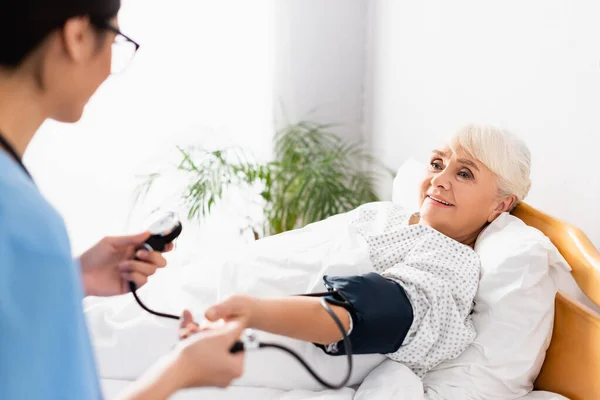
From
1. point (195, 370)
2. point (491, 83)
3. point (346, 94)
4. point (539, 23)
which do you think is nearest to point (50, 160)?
point (346, 94)

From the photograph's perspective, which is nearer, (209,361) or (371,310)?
(209,361)

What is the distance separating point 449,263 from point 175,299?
66 cm

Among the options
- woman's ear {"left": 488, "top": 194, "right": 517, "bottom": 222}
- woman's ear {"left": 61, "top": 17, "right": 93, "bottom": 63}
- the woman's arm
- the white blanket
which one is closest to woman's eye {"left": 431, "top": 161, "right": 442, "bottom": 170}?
woman's ear {"left": 488, "top": 194, "right": 517, "bottom": 222}

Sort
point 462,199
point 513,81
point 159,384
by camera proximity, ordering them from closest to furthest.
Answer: point 159,384, point 462,199, point 513,81

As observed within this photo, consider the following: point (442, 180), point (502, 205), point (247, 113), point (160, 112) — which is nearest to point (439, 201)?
point (442, 180)

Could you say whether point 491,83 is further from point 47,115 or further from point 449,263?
point 47,115

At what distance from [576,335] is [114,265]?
98 centimetres

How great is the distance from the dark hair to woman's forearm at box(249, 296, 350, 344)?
2.09 feet

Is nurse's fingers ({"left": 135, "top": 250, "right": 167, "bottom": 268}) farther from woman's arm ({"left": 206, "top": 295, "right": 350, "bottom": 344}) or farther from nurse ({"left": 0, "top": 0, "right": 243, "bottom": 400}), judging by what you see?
nurse ({"left": 0, "top": 0, "right": 243, "bottom": 400})

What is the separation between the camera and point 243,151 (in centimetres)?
292

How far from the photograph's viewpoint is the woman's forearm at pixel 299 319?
1.25 metres

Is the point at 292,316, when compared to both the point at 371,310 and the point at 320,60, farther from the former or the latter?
the point at 320,60

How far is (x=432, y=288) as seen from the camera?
4.76ft

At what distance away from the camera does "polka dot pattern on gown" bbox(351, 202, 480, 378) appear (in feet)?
4.72
